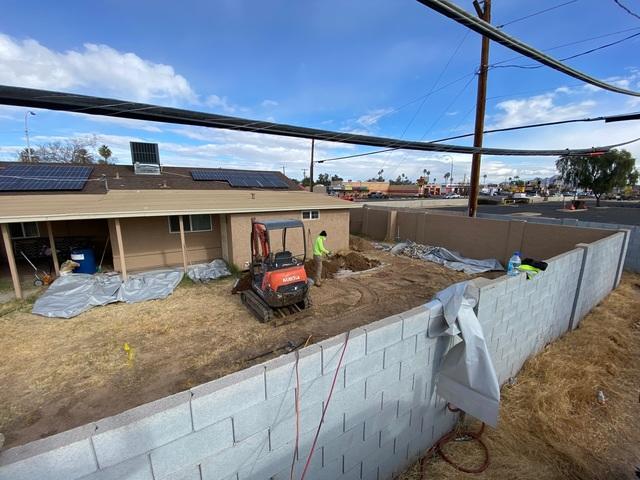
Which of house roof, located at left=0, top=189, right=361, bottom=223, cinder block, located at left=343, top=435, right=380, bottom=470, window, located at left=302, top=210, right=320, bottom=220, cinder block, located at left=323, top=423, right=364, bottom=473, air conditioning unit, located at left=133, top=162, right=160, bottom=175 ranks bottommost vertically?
cinder block, located at left=343, top=435, right=380, bottom=470

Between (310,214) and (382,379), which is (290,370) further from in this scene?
(310,214)

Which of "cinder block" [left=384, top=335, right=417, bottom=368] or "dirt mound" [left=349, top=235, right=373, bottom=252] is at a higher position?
"cinder block" [left=384, top=335, right=417, bottom=368]

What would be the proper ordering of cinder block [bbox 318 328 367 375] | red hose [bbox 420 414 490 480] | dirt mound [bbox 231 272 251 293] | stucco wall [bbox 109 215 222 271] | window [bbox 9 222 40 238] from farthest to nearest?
window [bbox 9 222 40 238] → stucco wall [bbox 109 215 222 271] → dirt mound [bbox 231 272 251 293] → red hose [bbox 420 414 490 480] → cinder block [bbox 318 328 367 375]

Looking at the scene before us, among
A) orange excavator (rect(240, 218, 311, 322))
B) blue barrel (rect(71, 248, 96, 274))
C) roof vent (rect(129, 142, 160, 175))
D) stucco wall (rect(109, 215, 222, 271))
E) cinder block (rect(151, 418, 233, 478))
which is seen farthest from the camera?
roof vent (rect(129, 142, 160, 175))

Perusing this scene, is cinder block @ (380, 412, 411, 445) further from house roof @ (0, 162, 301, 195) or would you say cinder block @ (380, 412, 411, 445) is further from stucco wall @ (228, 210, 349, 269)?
house roof @ (0, 162, 301, 195)

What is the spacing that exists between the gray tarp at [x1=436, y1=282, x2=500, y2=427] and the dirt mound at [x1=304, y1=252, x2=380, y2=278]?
24.4 ft

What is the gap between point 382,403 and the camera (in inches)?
112

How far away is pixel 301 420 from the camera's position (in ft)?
7.59

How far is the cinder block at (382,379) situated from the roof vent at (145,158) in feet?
55.3

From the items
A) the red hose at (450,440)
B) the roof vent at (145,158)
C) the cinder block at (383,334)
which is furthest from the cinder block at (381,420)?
the roof vent at (145,158)

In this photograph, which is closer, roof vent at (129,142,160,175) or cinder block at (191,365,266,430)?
cinder block at (191,365,266,430)

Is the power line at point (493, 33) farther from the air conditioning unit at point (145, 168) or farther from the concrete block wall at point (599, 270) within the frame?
the air conditioning unit at point (145, 168)

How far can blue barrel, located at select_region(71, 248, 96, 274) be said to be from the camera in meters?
9.87

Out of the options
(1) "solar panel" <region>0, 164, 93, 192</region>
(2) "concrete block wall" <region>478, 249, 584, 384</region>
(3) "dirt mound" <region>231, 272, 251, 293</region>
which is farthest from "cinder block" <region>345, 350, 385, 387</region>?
(1) "solar panel" <region>0, 164, 93, 192</region>
